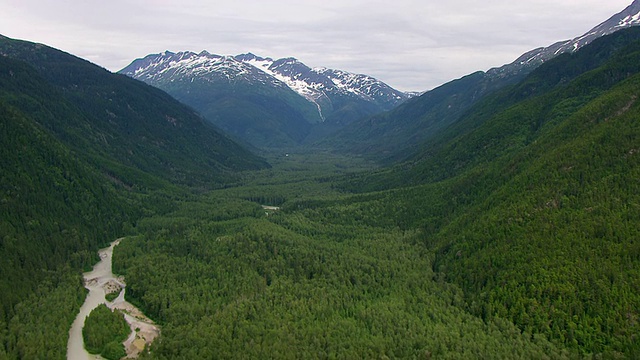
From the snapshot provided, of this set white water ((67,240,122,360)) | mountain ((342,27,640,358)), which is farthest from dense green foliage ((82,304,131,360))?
mountain ((342,27,640,358))

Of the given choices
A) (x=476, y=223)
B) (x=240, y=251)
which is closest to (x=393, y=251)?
(x=476, y=223)

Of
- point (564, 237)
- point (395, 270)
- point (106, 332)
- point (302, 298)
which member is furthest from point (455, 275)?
point (106, 332)

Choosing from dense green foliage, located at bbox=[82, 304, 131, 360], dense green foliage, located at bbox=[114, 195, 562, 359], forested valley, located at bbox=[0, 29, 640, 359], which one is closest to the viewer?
dense green foliage, located at bbox=[114, 195, 562, 359]

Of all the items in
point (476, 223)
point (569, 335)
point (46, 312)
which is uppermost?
point (476, 223)

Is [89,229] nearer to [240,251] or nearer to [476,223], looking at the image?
[240,251]

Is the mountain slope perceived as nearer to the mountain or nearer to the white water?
the white water

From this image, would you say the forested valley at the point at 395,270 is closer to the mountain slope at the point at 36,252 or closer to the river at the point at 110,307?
the mountain slope at the point at 36,252

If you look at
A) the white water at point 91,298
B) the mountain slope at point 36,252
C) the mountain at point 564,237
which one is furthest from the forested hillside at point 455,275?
the mountain slope at point 36,252
